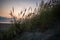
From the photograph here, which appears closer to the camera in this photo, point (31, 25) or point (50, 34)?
point (50, 34)

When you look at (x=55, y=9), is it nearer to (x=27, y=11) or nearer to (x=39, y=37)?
(x=27, y=11)

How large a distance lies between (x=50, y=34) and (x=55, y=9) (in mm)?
513

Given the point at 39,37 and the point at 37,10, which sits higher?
the point at 37,10

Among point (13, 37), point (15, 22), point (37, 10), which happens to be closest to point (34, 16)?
point (37, 10)

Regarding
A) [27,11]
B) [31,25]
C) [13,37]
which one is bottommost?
[13,37]

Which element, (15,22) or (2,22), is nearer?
(15,22)

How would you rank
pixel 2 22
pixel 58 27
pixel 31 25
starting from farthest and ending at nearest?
pixel 2 22
pixel 31 25
pixel 58 27

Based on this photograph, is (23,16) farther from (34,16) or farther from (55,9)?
(55,9)

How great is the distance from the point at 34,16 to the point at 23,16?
0.57 ft

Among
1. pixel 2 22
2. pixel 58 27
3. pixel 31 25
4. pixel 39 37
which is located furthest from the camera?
pixel 2 22

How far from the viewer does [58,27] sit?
2.20 meters

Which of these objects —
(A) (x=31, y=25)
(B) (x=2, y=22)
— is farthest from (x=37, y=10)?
(B) (x=2, y=22)

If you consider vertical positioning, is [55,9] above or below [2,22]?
above

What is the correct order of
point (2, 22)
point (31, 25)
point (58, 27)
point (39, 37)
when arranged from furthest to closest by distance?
1. point (2, 22)
2. point (31, 25)
3. point (58, 27)
4. point (39, 37)
